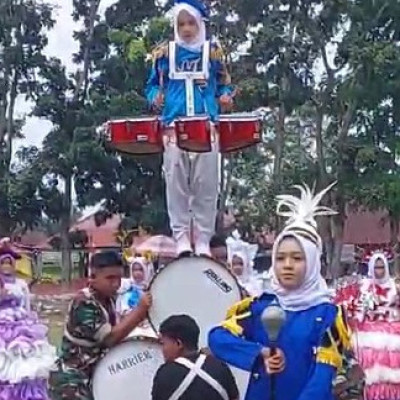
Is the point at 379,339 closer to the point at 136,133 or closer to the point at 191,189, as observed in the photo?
the point at 191,189

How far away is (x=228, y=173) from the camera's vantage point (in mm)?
31734

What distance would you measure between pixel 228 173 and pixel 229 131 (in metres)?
24.1

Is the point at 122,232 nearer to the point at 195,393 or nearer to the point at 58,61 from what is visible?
the point at 58,61

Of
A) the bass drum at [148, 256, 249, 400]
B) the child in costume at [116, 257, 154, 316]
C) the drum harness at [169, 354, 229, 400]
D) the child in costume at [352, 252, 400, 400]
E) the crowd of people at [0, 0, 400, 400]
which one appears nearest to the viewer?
the drum harness at [169, 354, 229, 400]

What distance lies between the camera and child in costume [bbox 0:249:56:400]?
339 inches

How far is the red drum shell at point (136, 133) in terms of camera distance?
7656mm

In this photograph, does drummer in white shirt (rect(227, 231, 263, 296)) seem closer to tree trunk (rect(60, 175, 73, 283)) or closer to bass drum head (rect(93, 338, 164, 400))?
bass drum head (rect(93, 338, 164, 400))

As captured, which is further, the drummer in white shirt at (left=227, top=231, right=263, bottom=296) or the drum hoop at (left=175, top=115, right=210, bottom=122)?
the drummer in white shirt at (left=227, top=231, right=263, bottom=296)

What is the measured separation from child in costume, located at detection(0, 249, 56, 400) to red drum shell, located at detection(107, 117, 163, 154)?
1.84 meters

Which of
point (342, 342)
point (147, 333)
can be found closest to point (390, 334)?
point (147, 333)

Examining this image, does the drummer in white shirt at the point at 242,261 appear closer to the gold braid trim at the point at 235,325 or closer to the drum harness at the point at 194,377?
the gold braid trim at the point at 235,325

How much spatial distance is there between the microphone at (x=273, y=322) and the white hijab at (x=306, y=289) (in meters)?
0.12

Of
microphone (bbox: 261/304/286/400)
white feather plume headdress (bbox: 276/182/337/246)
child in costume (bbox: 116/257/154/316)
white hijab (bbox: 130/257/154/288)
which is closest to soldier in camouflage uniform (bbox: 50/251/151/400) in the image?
white feather plume headdress (bbox: 276/182/337/246)

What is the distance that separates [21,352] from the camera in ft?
28.5
